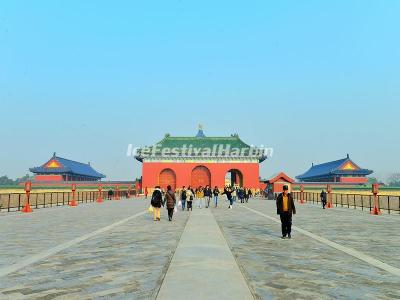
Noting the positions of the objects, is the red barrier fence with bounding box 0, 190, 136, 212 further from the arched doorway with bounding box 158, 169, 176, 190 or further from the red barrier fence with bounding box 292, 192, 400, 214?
the red barrier fence with bounding box 292, 192, 400, 214

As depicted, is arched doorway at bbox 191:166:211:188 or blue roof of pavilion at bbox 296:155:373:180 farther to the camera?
blue roof of pavilion at bbox 296:155:373:180

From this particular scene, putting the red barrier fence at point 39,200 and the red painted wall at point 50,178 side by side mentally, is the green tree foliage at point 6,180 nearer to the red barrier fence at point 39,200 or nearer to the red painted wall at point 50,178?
the red painted wall at point 50,178

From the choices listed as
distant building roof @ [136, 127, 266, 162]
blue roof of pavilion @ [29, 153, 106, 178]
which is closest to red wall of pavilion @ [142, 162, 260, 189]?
distant building roof @ [136, 127, 266, 162]

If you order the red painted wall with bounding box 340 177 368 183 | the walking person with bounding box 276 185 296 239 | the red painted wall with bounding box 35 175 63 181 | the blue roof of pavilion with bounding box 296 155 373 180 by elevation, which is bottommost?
the walking person with bounding box 276 185 296 239

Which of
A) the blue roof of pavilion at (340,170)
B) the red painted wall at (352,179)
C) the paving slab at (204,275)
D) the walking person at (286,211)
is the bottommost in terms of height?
the paving slab at (204,275)

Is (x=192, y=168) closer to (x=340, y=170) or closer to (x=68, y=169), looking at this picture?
(x=68, y=169)

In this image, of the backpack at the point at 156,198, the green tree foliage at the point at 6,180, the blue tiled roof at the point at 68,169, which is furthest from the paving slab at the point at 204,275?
the green tree foliage at the point at 6,180

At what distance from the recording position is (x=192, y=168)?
177 feet

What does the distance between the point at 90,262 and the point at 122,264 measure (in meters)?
0.64

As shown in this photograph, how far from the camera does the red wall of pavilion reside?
2104 inches

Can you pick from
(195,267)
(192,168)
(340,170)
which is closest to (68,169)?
(192,168)

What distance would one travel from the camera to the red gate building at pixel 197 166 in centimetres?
5353

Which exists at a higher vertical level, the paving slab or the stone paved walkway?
the paving slab

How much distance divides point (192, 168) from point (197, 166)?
0.90 metres
